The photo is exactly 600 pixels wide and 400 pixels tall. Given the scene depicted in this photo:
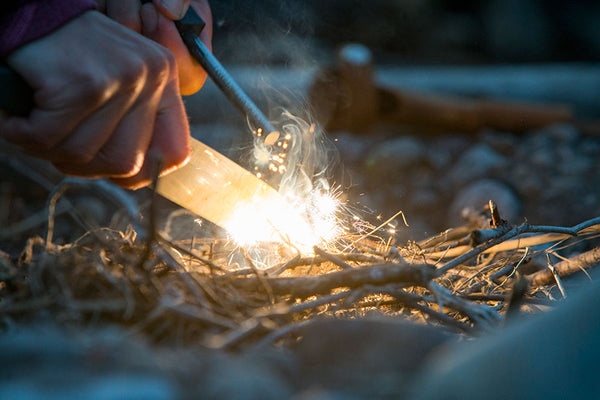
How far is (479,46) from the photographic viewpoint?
6.38 metres

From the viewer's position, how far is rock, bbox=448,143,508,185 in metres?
3.74

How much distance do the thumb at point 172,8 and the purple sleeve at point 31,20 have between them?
1.29ft

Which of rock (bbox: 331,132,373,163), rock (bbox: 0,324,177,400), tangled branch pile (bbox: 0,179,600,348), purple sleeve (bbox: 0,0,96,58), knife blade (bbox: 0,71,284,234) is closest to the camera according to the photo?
rock (bbox: 0,324,177,400)

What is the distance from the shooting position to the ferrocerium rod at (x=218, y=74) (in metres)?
1.50

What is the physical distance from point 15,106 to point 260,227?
74cm

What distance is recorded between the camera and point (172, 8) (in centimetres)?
146

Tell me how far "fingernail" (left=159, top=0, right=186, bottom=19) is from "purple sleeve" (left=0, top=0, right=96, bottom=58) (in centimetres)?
39

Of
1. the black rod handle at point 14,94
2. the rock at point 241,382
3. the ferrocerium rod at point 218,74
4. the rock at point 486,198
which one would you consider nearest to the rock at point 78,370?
the rock at point 241,382

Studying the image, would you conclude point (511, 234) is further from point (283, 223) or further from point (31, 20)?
point (31, 20)

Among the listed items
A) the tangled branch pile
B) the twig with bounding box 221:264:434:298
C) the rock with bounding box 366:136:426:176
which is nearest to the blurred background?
the rock with bounding box 366:136:426:176

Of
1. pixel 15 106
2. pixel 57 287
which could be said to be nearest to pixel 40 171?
pixel 15 106

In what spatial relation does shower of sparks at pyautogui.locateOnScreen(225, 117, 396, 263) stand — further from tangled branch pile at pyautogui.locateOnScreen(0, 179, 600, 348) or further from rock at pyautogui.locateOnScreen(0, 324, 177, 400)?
rock at pyautogui.locateOnScreen(0, 324, 177, 400)

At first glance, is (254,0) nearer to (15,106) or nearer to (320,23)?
(15,106)

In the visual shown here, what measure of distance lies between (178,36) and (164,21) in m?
0.06
